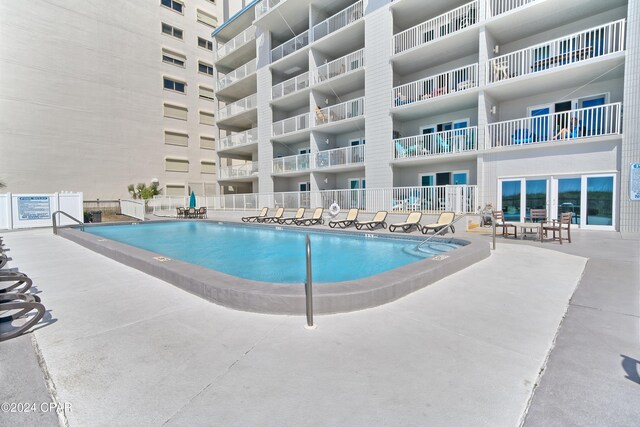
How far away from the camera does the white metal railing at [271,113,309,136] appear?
68.4 ft

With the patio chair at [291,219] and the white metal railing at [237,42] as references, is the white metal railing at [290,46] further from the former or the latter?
the patio chair at [291,219]

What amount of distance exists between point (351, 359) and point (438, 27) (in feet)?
55.8

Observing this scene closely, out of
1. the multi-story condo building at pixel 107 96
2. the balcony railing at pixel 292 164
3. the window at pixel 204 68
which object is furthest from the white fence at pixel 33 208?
the window at pixel 204 68

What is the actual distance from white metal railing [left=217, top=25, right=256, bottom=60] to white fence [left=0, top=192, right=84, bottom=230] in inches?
673

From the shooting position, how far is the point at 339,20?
18.7 meters

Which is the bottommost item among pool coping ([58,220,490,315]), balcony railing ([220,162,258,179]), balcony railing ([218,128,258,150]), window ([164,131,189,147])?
pool coping ([58,220,490,315])

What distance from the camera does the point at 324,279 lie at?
676 cm

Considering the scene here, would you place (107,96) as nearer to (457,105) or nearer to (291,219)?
(291,219)

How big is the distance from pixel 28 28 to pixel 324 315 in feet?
109

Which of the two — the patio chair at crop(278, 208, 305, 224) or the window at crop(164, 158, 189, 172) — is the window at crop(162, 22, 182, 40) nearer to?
the window at crop(164, 158, 189, 172)

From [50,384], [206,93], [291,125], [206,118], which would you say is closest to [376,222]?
[291,125]

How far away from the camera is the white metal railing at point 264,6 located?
70.0 ft

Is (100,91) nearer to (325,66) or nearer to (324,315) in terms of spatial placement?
(325,66)

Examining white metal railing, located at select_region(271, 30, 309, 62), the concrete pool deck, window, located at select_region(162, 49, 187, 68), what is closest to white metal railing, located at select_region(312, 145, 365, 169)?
white metal railing, located at select_region(271, 30, 309, 62)
